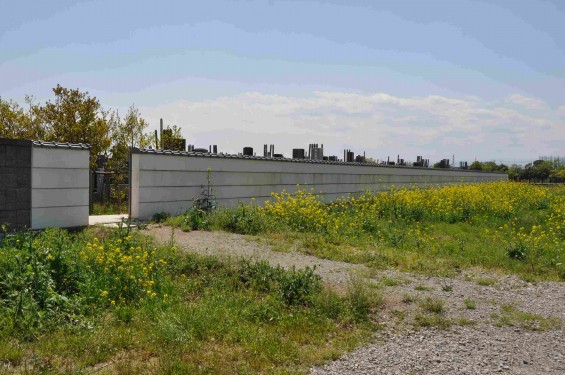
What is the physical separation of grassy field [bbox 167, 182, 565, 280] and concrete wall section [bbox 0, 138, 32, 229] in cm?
316

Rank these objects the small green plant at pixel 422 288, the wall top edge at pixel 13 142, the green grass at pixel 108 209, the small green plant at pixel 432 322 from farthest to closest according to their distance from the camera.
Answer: the green grass at pixel 108 209 → the wall top edge at pixel 13 142 → the small green plant at pixel 422 288 → the small green plant at pixel 432 322

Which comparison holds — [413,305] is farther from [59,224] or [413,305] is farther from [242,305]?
[59,224]

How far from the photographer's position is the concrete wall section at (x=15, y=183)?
852 centimetres

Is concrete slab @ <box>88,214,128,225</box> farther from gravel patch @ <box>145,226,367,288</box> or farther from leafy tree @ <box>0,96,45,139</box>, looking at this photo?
leafy tree @ <box>0,96,45,139</box>

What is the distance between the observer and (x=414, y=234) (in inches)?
485

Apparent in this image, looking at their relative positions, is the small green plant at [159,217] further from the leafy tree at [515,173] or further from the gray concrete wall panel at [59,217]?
the leafy tree at [515,173]

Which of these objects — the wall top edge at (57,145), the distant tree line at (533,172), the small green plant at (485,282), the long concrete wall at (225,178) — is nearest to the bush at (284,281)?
the small green plant at (485,282)

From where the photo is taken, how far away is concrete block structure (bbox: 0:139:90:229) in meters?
8.62

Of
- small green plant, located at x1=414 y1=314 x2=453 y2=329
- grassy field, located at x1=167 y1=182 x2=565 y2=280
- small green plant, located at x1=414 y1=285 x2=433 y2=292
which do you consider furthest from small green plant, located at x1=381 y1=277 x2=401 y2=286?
small green plant, located at x1=414 y1=314 x2=453 y2=329

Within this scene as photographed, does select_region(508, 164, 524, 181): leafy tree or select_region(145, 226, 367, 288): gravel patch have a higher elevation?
select_region(508, 164, 524, 181): leafy tree

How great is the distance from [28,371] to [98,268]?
2327 mm

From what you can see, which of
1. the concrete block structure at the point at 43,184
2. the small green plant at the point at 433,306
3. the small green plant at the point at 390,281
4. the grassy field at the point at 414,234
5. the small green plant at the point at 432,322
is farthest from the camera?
the grassy field at the point at 414,234

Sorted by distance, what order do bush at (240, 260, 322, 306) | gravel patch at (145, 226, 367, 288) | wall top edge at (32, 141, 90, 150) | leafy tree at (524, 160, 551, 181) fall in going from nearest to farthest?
1. bush at (240, 260, 322, 306)
2. gravel patch at (145, 226, 367, 288)
3. wall top edge at (32, 141, 90, 150)
4. leafy tree at (524, 160, 551, 181)

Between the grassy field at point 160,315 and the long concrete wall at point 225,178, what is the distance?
13.8ft
